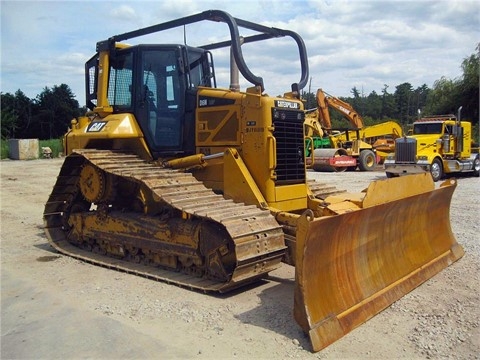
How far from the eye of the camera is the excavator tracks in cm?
531

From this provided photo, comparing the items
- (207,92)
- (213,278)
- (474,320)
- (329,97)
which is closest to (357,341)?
(474,320)

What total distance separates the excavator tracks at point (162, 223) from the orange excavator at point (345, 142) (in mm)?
14404

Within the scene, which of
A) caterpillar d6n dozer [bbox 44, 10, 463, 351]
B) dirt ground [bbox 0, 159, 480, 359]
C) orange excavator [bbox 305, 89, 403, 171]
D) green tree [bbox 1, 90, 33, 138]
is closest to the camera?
dirt ground [bbox 0, 159, 480, 359]

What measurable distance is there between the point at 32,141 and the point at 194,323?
3152cm

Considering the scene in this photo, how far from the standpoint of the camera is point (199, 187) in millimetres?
6371


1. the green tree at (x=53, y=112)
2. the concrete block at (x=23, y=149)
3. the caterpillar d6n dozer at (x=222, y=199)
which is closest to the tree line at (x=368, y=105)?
the green tree at (x=53, y=112)

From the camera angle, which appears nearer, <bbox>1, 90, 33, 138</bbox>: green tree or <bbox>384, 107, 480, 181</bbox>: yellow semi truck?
<bbox>384, 107, 480, 181</bbox>: yellow semi truck

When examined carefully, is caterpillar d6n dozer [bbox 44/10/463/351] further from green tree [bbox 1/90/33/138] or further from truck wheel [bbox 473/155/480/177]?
green tree [bbox 1/90/33/138]

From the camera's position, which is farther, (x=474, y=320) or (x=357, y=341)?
(x=474, y=320)

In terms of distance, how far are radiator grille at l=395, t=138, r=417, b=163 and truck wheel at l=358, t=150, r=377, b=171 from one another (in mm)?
4734

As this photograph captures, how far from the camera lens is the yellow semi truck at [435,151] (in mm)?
18188

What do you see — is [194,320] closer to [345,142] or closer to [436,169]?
[436,169]

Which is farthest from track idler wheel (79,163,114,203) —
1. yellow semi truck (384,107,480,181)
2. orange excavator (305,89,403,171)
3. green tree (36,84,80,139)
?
green tree (36,84,80,139)

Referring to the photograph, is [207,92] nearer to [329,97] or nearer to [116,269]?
[116,269]
